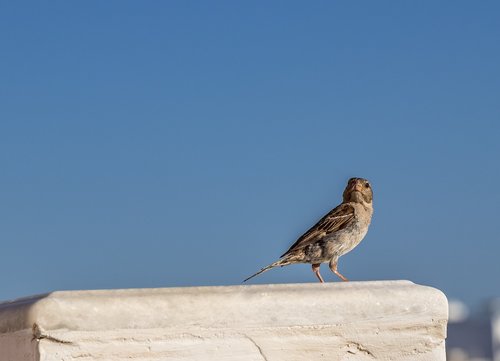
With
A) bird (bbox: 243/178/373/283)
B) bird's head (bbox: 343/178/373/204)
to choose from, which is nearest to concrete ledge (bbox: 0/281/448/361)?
bird (bbox: 243/178/373/283)

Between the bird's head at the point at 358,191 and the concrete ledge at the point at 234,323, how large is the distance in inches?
117

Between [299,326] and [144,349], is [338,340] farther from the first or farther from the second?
[144,349]

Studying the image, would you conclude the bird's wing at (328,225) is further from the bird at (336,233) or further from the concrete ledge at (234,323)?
the concrete ledge at (234,323)

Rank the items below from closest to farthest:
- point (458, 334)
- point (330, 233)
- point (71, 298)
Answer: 1. point (71, 298)
2. point (330, 233)
3. point (458, 334)

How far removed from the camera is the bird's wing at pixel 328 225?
669 cm

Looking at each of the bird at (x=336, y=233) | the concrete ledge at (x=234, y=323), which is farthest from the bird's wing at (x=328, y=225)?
the concrete ledge at (x=234, y=323)

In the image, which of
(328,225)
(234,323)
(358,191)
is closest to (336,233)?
(328,225)

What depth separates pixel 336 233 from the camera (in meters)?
6.66

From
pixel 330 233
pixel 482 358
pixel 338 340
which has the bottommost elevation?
pixel 338 340

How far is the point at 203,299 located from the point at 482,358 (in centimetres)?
4909

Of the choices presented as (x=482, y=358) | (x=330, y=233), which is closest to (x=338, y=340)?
(x=330, y=233)

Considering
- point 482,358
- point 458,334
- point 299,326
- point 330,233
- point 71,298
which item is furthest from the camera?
point 458,334

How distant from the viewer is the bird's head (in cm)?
692

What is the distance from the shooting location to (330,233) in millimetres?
6660
